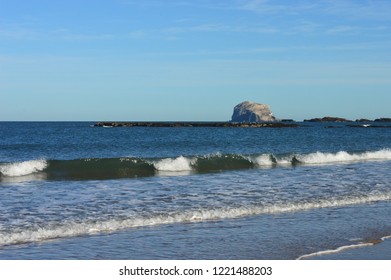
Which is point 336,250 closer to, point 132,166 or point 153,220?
point 153,220

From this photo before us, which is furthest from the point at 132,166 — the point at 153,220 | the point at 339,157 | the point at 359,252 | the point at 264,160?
the point at 359,252

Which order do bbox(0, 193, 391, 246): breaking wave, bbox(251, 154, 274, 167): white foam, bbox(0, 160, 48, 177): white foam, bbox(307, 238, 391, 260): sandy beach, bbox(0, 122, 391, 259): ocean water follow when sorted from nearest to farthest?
1. bbox(307, 238, 391, 260): sandy beach
2. bbox(0, 122, 391, 259): ocean water
3. bbox(0, 193, 391, 246): breaking wave
4. bbox(0, 160, 48, 177): white foam
5. bbox(251, 154, 274, 167): white foam

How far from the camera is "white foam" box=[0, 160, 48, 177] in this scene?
25.1 meters

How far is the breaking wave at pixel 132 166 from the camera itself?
25156 millimetres

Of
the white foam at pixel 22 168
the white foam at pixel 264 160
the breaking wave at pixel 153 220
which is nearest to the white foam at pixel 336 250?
the breaking wave at pixel 153 220

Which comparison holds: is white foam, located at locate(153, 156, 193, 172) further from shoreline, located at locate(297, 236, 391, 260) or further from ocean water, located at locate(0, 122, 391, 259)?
shoreline, located at locate(297, 236, 391, 260)

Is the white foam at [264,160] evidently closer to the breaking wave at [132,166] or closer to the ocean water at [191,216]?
the breaking wave at [132,166]

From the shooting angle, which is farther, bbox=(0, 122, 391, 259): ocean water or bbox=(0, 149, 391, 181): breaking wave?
bbox=(0, 149, 391, 181): breaking wave

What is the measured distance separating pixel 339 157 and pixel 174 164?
46.7 ft

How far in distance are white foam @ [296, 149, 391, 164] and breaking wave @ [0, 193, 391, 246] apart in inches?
752

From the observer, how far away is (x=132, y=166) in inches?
1110

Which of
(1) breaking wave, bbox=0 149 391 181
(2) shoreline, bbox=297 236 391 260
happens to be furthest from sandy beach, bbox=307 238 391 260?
(1) breaking wave, bbox=0 149 391 181

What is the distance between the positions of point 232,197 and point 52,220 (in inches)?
234
